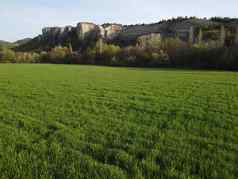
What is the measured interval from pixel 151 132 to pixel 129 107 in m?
4.21

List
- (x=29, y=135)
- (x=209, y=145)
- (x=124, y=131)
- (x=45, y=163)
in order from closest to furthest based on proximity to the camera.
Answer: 1. (x=45, y=163)
2. (x=209, y=145)
3. (x=29, y=135)
4. (x=124, y=131)

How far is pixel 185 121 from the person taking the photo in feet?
28.8

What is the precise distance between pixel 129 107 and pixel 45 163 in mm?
6789

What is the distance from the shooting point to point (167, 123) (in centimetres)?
848

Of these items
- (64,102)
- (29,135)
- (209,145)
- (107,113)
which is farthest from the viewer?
(64,102)

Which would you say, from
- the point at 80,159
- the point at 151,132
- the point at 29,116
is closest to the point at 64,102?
the point at 29,116

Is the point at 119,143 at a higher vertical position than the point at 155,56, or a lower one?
lower

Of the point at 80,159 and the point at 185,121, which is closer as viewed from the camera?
the point at 80,159

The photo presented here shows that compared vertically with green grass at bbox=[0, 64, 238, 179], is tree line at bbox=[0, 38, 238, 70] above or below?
above

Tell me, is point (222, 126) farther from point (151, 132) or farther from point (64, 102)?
point (64, 102)

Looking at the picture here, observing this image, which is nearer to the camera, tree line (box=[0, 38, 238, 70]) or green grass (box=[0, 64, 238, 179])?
green grass (box=[0, 64, 238, 179])

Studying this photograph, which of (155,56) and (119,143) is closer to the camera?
(119,143)

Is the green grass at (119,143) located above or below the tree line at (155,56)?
below

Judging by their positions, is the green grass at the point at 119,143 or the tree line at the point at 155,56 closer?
the green grass at the point at 119,143
